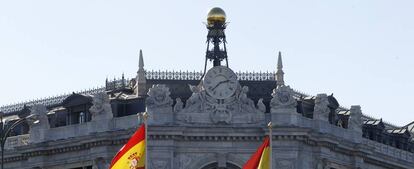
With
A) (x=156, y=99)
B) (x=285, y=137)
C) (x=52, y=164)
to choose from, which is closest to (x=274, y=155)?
(x=285, y=137)

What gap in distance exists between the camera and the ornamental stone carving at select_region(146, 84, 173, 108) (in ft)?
411

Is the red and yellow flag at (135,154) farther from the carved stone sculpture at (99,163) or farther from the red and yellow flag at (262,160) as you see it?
the carved stone sculpture at (99,163)

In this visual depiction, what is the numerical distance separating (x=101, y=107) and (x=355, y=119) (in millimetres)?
21667

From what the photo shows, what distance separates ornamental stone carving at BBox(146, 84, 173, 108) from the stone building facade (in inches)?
2.9

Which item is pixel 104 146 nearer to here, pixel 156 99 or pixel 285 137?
pixel 156 99

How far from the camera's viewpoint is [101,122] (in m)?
128

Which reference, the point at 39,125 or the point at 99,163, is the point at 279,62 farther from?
the point at 39,125

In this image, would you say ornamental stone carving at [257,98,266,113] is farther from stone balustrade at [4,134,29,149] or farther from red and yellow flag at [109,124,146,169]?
red and yellow flag at [109,124,146,169]

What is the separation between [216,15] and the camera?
13350cm

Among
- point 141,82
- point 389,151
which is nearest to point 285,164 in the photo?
point 141,82

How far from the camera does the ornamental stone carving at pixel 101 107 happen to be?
421 ft

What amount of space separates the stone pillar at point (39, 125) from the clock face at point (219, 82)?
15.3 meters

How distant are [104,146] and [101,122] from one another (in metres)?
2.02

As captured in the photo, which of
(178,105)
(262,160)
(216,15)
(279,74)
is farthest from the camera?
(279,74)
